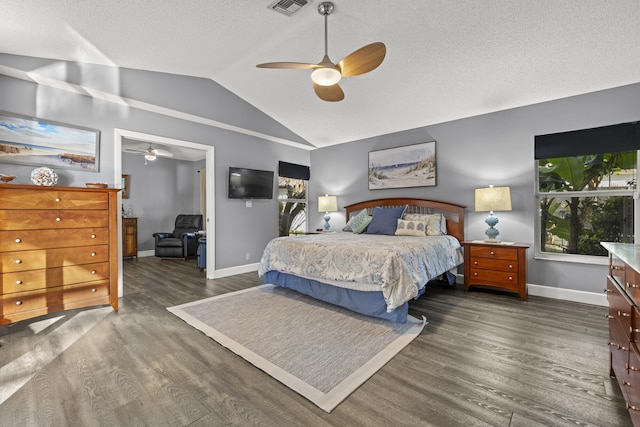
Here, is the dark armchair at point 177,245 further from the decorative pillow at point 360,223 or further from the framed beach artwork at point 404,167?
the framed beach artwork at point 404,167

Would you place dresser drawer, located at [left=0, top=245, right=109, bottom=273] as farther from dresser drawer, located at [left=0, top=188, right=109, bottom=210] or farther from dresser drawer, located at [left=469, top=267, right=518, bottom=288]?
Answer: dresser drawer, located at [left=469, top=267, right=518, bottom=288]

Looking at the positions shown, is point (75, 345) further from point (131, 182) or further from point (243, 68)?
point (131, 182)

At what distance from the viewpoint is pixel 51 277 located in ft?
9.45

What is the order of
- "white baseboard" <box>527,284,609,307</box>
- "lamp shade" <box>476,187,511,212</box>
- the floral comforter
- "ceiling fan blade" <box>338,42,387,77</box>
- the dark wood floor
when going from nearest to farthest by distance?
1. the dark wood floor
2. "ceiling fan blade" <box>338,42,387,77</box>
3. the floral comforter
4. "white baseboard" <box>527,284,609,307</box>
5. "lamp shade" <box>476,187,511,212</box>

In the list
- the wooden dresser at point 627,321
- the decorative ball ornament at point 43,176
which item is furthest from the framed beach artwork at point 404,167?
the decorative ball ornament at point 43,176

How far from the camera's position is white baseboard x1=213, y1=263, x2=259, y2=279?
191 inches

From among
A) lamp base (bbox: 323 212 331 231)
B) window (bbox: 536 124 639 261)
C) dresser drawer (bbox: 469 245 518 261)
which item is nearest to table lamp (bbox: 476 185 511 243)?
dresser drawer (bbox: 469 245 518 261)

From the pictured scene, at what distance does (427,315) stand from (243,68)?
406 cm

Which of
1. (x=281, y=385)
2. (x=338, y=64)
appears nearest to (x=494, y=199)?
(x=338, y=64)

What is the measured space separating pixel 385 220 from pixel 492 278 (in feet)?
5.59

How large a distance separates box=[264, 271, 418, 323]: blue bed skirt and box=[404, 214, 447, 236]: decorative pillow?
4.74 feet

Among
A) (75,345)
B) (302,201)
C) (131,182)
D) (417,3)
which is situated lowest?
(75,345)

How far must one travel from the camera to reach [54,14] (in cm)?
250

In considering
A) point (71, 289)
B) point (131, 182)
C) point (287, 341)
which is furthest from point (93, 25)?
point (131, 182)
